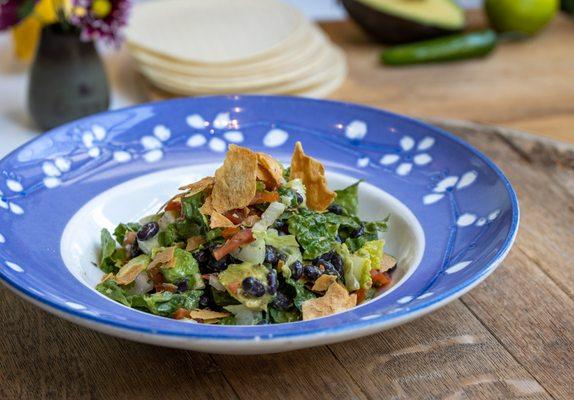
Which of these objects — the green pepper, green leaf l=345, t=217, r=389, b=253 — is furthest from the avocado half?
green leaf l=345, t=217, r=389, b=253

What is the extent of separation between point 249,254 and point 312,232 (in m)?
0.17

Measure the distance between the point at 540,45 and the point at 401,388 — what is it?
9.09 feet

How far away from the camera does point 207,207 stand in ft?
6.05

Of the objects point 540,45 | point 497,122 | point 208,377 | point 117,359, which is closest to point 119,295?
point 117,359

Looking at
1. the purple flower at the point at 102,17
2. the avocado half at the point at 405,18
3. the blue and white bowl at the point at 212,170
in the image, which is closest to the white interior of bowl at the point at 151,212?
the blue and white bowl at the point at 212,170

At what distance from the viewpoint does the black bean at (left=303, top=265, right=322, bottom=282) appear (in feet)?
5.95

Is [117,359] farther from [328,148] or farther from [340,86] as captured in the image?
[340,86]

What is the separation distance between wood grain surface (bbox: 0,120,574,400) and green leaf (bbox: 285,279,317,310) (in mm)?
100

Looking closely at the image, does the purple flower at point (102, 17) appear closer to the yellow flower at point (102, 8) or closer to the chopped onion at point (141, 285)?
the yellow flower at point (102, 8)

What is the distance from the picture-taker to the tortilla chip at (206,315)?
1733 millimetres

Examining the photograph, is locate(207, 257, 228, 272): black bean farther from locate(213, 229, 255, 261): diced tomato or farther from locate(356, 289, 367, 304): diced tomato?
locate(356, 289, 367, 304): diced tomato

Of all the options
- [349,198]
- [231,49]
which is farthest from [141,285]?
[231,49]

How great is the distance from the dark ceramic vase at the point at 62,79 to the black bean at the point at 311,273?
5.02ft

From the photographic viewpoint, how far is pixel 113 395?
1628 millimetres
